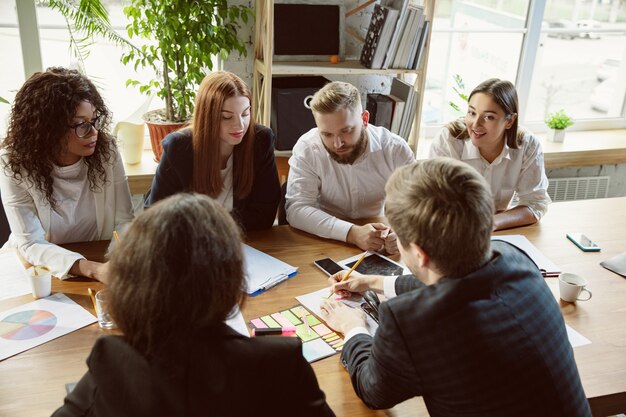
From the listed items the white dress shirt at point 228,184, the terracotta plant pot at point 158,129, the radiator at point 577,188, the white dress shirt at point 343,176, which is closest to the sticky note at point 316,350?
the white dress shirt at point 343,176

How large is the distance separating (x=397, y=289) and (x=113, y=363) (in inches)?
34.4

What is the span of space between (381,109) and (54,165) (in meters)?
1.76

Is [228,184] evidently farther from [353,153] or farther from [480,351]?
[480,351]

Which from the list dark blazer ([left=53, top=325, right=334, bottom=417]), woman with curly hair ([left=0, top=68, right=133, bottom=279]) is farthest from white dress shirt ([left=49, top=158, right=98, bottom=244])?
dark blazer ([left=53, top=325, right=334, bottom=417])

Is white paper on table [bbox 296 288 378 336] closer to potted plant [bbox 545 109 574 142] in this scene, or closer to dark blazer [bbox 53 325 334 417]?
dark blazer [bbox 53 325 334 417]

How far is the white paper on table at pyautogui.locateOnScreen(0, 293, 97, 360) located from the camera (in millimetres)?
1472

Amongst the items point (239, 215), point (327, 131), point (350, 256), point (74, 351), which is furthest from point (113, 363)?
point (327, 131)

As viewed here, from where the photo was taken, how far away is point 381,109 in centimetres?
316

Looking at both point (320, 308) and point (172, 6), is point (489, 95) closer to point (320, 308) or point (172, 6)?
point (320, 308)

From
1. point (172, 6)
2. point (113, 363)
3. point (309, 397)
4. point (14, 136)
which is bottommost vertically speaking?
point (309, 397)

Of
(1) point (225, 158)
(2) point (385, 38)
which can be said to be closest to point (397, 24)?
(2) point (385, 38)

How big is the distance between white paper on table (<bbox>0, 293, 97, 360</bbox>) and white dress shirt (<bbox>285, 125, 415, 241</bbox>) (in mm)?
905

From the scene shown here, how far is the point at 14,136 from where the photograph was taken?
6.25ft

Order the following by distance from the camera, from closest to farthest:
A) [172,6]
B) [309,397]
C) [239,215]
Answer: [309,397]
[239,215]
[172,6]
